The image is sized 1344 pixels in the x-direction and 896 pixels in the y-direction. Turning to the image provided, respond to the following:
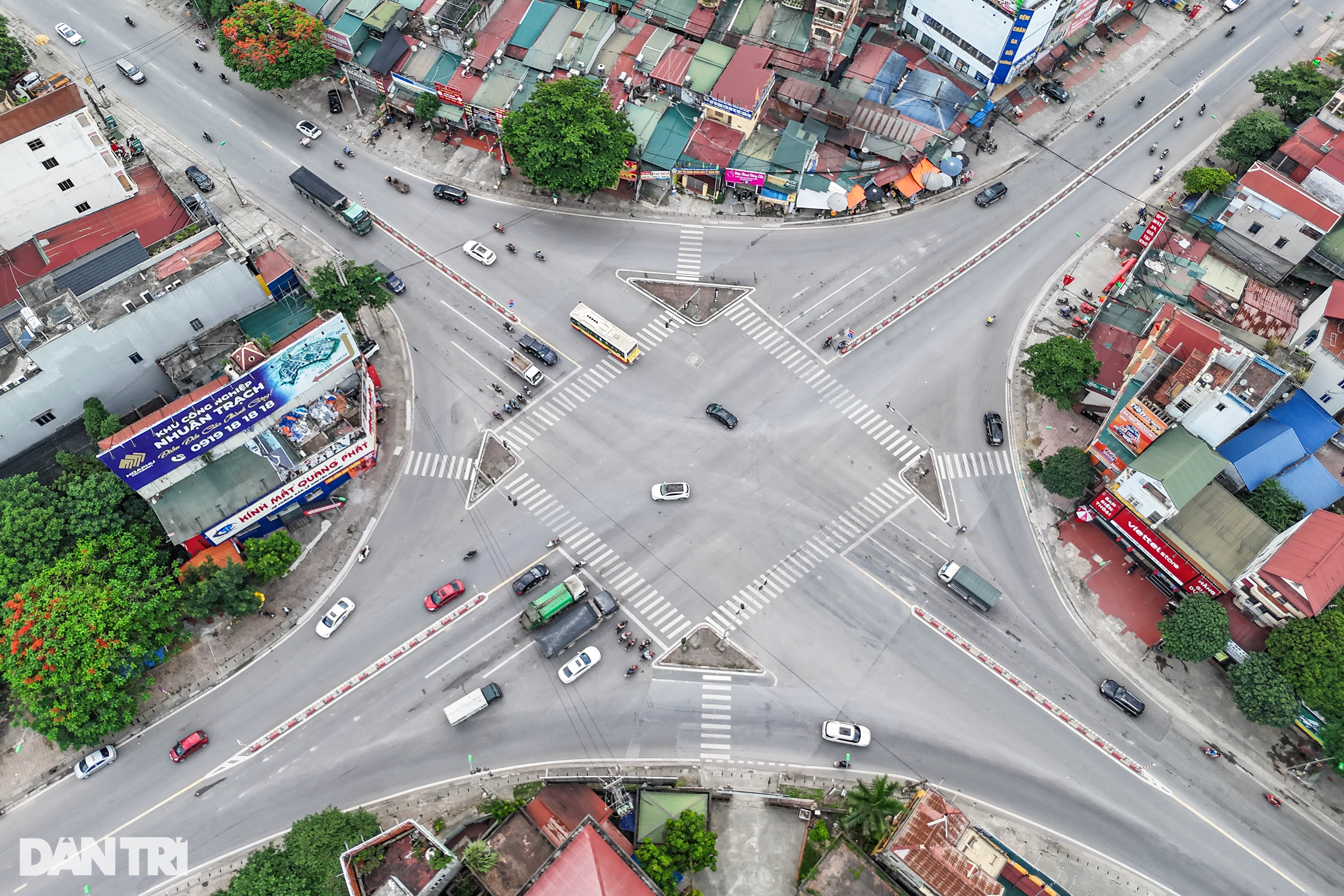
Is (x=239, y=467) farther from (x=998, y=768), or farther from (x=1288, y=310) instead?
(x=1288, y=310)

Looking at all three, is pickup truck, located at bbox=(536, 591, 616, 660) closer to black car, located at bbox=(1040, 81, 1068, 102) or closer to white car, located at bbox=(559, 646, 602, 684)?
white car, located at bbox=(559, 646, 602, 684)

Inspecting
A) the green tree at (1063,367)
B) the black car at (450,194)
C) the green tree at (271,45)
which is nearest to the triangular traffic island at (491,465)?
the black car at (450,194)

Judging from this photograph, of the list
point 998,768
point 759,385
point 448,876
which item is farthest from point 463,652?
point 998,768

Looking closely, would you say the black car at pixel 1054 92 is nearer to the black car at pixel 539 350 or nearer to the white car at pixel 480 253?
the black car at pixel 539 350

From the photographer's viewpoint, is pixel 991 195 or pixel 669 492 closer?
pixel 669 492

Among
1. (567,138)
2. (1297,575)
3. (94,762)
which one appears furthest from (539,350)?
(1297,575)

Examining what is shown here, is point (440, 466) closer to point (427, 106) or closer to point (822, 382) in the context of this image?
point (822, 382)
